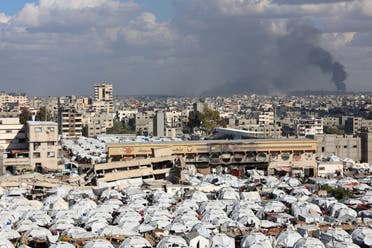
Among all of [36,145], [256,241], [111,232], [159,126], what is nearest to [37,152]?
[36,145]

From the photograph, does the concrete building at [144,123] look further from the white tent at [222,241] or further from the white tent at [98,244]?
the white tent at [98,244]

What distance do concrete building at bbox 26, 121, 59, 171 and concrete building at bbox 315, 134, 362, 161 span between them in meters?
13.2

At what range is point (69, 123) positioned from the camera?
45.3 m

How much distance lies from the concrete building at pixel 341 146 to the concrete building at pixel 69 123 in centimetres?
1965

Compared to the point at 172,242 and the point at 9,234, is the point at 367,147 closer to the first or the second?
the point at 172,242

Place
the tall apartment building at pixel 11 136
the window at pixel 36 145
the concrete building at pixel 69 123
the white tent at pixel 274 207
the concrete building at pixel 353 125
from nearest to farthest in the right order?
the white tent at pixel 274 207 < the window at pixel 36 145 < the tall apartment building at pixel 11 136 < the concrete building at pixel 69 123 < the concrete building at pixel 353 125

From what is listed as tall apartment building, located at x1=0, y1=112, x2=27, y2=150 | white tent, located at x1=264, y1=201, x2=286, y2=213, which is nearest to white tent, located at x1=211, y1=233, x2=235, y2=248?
white tent, located at x1=264, y1=201, x2=286, y2=213

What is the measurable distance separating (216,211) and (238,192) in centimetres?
390

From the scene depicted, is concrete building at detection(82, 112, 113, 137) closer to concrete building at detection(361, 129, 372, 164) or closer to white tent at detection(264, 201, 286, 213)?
concrete building at detection(361, 129, 372, 164)

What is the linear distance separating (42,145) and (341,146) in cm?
1506

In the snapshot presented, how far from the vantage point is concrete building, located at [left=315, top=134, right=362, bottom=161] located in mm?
31312

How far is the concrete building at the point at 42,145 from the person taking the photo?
24.6 metres

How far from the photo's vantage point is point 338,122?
67312mm

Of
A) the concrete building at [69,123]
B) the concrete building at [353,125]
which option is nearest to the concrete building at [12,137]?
the concrete building at [69,123]
